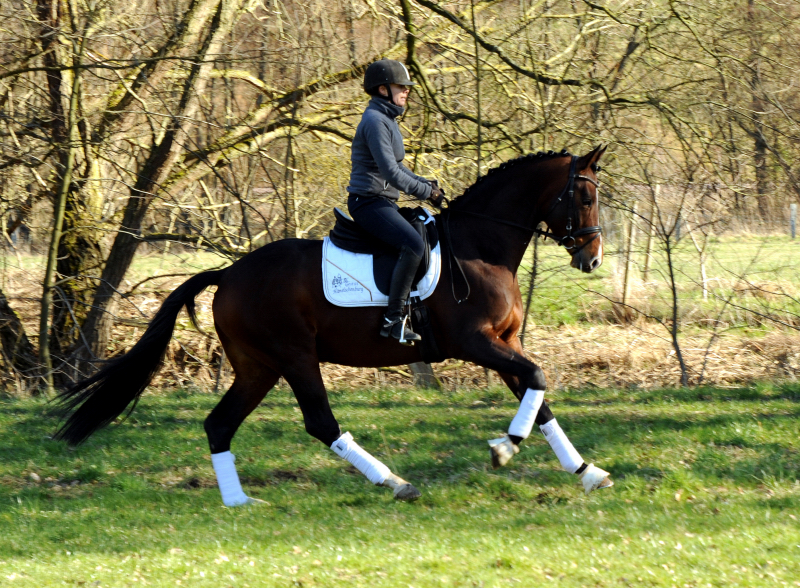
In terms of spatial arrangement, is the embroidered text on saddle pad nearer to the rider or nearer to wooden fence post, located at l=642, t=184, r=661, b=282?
the rider

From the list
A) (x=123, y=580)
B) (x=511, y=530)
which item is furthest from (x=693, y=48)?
(x=123, y=580)

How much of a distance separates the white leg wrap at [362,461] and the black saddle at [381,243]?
3.59 ft

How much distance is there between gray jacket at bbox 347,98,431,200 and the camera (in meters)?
5.61

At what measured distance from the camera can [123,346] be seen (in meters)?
12.0

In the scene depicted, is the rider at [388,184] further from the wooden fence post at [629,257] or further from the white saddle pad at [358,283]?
the wooden fence post at [629,257]

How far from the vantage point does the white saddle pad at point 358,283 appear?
5.77 meters

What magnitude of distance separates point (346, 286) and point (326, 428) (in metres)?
1.01

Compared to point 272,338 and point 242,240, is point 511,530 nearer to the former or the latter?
point 272,338

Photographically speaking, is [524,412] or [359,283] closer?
[524,412]

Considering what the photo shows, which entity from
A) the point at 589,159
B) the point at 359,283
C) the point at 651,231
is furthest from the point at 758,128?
the point at 359,283

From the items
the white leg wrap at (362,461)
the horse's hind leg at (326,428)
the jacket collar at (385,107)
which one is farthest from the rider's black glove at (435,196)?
the white leg wrap at (362,461)

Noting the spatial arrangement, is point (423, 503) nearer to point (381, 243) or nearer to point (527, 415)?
point (527, 415)

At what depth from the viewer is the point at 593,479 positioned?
571 centimetres

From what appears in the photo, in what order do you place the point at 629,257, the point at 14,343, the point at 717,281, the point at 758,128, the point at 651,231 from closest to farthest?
the point at 758,128
the point at 651,231
the point at 629,257
the point at 717,281
the point at 14,343
